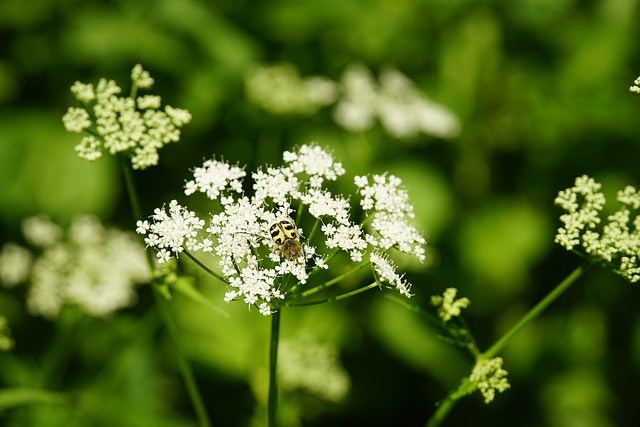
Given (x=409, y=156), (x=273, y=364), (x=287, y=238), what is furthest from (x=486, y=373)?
(x=409, y=156)

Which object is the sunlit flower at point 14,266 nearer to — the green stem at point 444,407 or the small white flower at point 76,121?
the small white flower at point 76,121

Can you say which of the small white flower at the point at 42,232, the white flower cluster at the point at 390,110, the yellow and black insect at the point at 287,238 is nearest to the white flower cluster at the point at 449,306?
the yellow and black insect at the point at 287,238

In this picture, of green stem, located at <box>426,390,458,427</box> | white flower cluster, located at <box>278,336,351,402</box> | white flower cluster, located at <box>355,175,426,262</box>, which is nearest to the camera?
green stem, located at <box>426,390,458,427</box>

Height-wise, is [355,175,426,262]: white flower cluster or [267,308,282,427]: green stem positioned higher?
[355,175,426,262]: white flower cluster

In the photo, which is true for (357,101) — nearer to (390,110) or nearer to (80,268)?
(390,110)

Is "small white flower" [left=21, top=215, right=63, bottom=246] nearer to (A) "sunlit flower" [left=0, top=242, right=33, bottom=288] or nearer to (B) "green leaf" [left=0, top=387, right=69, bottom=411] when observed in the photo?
(A) "sunlit flower" [left=0, top=242, right=33, bottom=288]

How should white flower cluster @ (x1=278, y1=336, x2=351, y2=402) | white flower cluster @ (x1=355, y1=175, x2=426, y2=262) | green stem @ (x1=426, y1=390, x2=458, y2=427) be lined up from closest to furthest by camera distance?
green stem @ (x1=426, y1=390, x2=458, y2=427)
white flower cluster @ (x1=355, y1=175, x2=426, y2=262)
white flower cluster @ (x1=278, y1=336, x2=351, y2=402)

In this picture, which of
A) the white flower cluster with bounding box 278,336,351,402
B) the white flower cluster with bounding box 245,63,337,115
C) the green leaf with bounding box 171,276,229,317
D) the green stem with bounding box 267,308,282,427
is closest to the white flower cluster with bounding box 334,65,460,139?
the white flower cluster with bounding box 245,63,337,115
